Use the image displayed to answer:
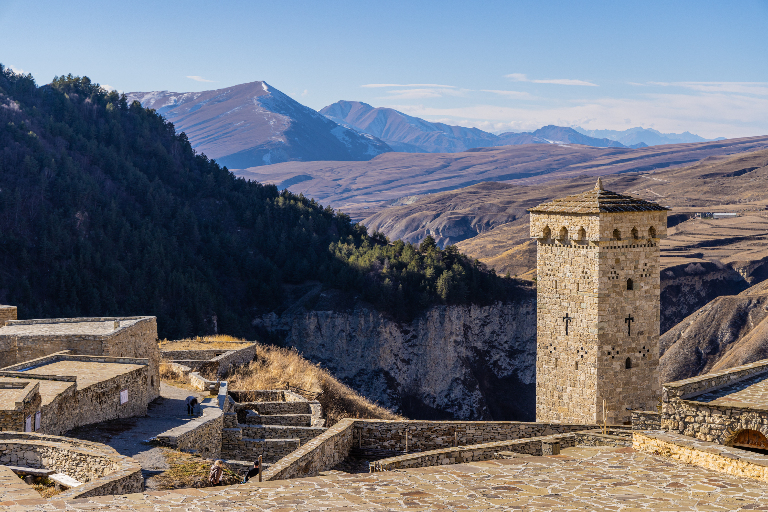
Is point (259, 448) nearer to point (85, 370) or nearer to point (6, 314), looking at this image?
point (85, 370)

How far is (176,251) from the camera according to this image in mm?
69812

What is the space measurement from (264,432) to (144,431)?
2.91 meters

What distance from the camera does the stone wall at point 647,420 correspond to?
13.9 metres

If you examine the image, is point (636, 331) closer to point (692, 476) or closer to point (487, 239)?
point (692, 476)

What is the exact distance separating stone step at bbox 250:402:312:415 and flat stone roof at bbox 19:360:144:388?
3742 mm

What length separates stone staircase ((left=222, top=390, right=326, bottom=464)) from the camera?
19.2 m

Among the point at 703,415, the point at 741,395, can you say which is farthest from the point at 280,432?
the point at 741,395

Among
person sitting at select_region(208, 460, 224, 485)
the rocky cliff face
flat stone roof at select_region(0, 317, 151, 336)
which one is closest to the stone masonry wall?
person sitting at select_region(208, 460, 224, 485)

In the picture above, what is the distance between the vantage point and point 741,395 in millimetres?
13609

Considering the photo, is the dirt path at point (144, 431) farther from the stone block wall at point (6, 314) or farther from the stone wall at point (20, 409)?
the stone block wall at point (6, 314)

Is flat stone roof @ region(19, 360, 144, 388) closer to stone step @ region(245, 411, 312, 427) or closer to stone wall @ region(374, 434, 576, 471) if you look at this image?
stone step @ region(245, 411, 312, 427)

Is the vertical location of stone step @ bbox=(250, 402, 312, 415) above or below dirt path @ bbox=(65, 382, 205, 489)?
below

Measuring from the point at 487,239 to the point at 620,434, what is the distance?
4403 inches

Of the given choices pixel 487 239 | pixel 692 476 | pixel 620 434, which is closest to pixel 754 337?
pixel 620 434
